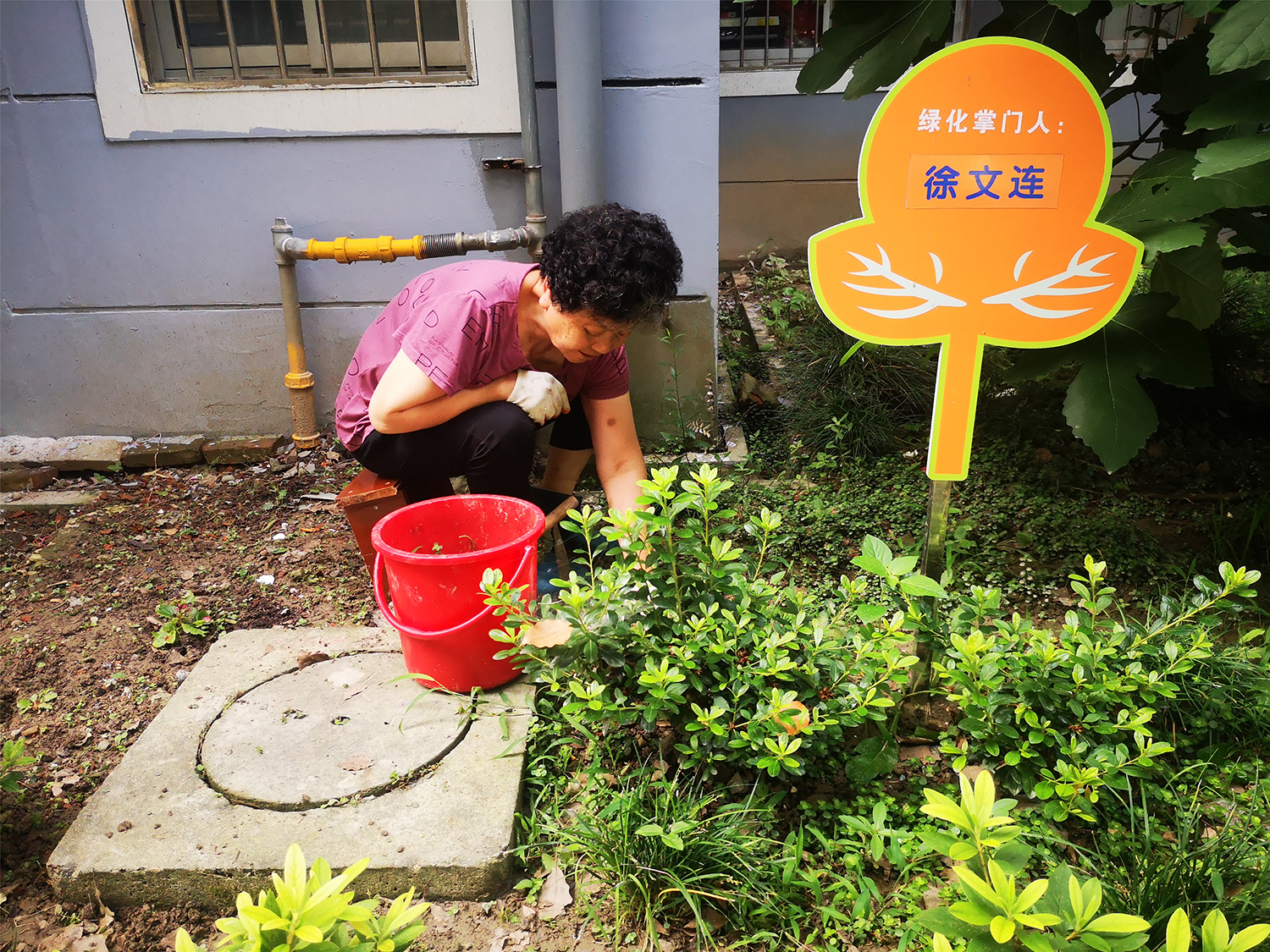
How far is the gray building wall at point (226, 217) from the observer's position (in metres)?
3.17

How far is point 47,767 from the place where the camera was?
2.04 m

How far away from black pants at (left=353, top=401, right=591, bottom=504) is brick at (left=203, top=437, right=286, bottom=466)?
4.15 ft

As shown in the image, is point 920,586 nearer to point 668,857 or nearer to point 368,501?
point 668,857

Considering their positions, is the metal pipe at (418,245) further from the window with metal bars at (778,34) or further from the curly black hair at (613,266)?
the window with metal bars at (778,34)

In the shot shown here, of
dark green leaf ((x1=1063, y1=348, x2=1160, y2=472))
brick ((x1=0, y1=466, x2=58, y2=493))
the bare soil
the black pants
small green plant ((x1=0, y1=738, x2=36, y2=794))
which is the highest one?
dark green leaf ((x1=1063, y1=348, x2=1160, y2=472))

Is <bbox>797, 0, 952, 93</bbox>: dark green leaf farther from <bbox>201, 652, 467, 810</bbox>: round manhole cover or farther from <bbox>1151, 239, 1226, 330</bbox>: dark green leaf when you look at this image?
<bbox>201, 652, 467, 810</bbox>: round manhole cover

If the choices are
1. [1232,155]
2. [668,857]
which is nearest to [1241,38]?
[1232,155]

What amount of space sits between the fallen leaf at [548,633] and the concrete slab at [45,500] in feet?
8.22

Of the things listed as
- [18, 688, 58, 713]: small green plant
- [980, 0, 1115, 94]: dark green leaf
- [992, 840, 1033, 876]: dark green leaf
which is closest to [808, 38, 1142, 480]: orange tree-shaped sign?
[980, 0, 1115, 94]: dark green leaf

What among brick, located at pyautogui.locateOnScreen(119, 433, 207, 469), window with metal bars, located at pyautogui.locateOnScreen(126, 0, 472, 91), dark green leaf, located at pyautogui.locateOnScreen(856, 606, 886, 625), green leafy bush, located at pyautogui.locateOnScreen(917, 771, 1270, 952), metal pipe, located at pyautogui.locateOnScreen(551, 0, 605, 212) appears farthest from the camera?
brick, located at pyautogui.locateOnScreen(119, 433, 207, 469)

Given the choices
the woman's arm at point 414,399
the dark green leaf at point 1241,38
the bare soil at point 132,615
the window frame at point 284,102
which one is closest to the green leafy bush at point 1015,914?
the bare soil at point 132,615

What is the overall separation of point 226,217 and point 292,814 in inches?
102

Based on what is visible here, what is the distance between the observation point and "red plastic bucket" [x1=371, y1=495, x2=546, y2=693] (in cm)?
196

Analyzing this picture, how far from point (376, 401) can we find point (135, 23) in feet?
6.84
